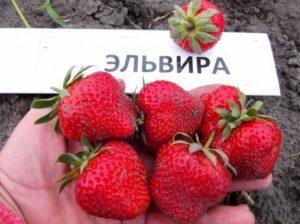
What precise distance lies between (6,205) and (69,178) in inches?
7.9

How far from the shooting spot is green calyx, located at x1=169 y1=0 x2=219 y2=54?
1.48m

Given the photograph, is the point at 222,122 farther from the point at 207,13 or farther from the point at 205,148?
the point at 207,13

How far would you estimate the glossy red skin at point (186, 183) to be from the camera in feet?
3.31

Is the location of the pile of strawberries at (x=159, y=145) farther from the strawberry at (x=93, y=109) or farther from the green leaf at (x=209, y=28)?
the green leaf at (x=209, y=28)

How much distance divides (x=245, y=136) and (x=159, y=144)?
0.71 feet

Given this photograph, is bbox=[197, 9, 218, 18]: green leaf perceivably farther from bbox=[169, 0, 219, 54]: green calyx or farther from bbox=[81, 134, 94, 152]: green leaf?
bbox=[81, 134, 94, 152]: green leaf

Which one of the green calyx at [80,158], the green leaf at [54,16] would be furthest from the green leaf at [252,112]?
the green leaf at [54,16]

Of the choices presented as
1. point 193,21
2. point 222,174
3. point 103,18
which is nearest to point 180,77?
point 193,21

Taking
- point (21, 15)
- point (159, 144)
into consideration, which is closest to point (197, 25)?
point (159, 144)

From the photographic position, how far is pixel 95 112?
1065mm

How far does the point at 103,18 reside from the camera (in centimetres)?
181

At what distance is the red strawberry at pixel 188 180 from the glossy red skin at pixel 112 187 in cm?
5

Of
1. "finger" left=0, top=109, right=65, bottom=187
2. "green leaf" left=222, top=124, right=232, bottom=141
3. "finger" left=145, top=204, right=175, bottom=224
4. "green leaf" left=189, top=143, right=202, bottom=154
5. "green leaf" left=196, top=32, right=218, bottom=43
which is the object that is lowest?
"finger" left=145, top=204, right=175, bottom=224

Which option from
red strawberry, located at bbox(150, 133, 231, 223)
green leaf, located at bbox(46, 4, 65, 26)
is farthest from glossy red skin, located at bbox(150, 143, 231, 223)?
green leaf, located at bbox(46, 4, 65, 26)
